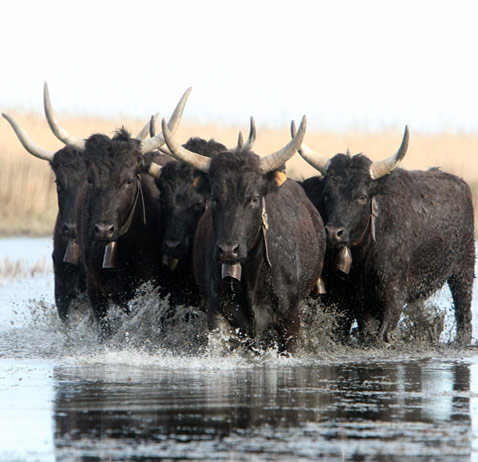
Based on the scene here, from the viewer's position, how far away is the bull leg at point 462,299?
40.7 feet

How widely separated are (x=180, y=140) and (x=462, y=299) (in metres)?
19.6

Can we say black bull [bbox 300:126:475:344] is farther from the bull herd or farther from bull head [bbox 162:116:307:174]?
bull head [bbox 162:116:307:174]

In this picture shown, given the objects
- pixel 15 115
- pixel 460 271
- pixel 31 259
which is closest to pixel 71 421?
pixel 460 271

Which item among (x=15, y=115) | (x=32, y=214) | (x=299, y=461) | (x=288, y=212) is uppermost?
(x=15, y=115)

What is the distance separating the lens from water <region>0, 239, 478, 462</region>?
564 centimetres

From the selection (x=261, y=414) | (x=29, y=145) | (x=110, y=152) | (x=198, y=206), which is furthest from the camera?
(x=29, y=145)

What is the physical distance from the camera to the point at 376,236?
35.0 feet

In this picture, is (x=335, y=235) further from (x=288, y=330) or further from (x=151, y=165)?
(x=151, y=165)

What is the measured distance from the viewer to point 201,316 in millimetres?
10500

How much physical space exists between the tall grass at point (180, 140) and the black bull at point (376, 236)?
40.9 ft

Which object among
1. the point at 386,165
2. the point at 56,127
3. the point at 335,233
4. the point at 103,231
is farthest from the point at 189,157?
the point at 386,165

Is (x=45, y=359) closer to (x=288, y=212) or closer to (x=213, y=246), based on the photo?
(x=213, y=246)

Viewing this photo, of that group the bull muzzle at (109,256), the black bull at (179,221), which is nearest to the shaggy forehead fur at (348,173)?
the black bull at (179,221)

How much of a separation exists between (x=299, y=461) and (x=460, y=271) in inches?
296
